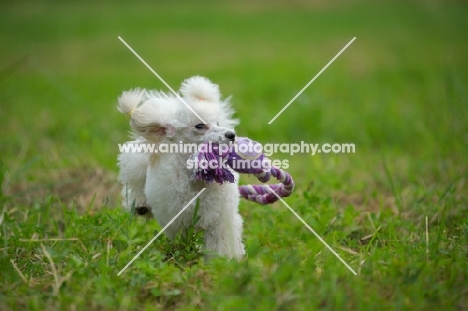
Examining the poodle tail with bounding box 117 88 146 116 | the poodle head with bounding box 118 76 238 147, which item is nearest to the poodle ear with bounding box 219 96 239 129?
the poodle head with bounding box 118 76 238 147

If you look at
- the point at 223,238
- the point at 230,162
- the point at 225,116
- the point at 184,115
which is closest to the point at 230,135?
the point at 230,162

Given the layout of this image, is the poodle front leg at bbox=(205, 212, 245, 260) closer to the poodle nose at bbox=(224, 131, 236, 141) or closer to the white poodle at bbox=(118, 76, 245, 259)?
the white poodle at bbox=(118, 76, 245, 259)

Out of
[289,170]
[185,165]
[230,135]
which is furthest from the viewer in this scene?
[289,170]

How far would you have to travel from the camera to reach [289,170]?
6.03 meters

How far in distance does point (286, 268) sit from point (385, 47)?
427 inches

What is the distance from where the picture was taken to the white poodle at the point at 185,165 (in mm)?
3600

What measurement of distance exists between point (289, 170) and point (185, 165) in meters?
2.54

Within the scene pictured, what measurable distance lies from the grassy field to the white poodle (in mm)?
187

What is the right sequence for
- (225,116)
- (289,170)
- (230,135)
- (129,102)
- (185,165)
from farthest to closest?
(289,170), (225,116), (129,102), (185,165), (230,135)

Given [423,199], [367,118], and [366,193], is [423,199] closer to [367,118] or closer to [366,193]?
[366,193]

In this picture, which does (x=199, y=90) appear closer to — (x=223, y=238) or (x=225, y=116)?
(x=225, y=116)

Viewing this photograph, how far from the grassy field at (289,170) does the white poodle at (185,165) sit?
0.19 metres

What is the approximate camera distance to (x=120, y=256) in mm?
3520

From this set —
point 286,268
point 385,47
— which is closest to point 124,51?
point 385,47
